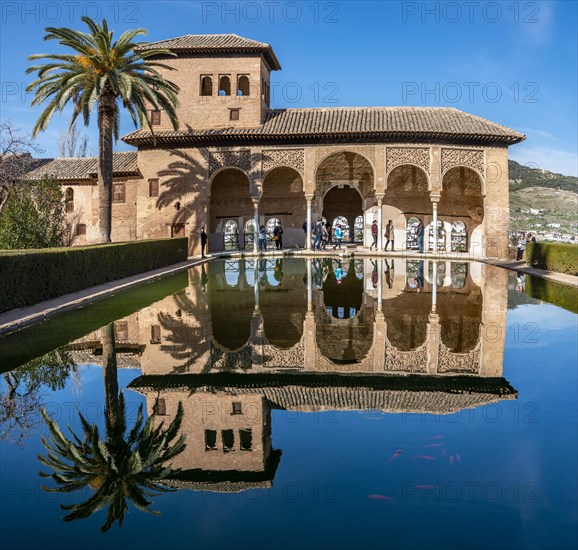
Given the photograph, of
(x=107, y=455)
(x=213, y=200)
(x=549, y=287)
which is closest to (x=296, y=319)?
(x=107, y=455)

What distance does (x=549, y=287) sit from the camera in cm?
1492

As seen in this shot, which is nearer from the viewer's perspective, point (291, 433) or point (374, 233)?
point (291, 433)

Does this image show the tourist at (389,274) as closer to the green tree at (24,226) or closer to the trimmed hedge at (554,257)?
the trimmed hedge at (554,257)

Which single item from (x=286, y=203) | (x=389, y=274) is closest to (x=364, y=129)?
(x=286, y=203)

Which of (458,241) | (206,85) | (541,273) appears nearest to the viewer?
(541,273)

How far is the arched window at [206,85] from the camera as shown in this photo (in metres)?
28.5

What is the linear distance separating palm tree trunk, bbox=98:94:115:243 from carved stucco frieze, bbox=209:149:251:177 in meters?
6.87

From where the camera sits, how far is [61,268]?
12242 mm

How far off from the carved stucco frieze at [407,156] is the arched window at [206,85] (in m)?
9.15

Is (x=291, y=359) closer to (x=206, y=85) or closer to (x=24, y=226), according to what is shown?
(x=24, y=226)

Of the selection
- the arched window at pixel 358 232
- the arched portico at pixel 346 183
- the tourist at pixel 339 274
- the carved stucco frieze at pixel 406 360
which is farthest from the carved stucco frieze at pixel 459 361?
the arched window at pixel 358 232

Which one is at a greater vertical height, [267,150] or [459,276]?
[267,150]

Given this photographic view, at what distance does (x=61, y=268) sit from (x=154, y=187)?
656 inches

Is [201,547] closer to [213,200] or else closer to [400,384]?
[400,384]
